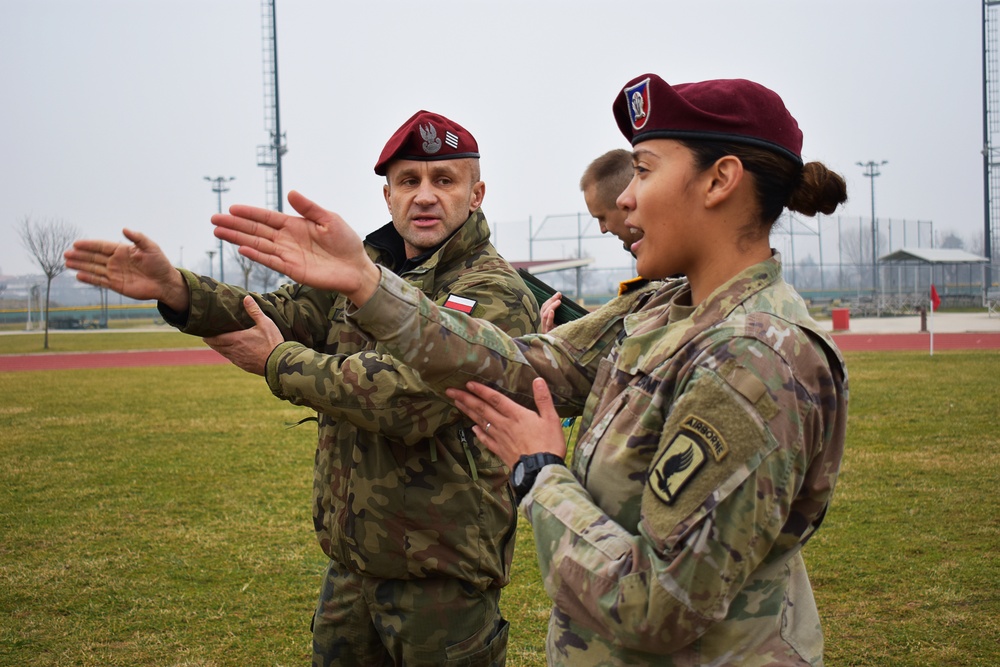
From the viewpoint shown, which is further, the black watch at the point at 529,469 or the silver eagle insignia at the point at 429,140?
the silver eagle insignia at the point at 429,140

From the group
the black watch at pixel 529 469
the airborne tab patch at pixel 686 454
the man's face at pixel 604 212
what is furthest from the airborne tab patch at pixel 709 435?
the man's face at pixel 604 212

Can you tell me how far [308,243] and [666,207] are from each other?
2.39ft

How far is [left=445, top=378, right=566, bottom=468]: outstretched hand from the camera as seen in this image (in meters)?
1.86

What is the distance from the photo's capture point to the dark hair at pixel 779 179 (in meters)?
1.76

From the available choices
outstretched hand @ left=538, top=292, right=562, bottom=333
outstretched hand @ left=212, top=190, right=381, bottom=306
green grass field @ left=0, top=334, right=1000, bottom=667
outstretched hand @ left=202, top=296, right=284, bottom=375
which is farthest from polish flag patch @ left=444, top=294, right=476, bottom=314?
green grass field @ left=0, top=334, right=1000, bottom=667

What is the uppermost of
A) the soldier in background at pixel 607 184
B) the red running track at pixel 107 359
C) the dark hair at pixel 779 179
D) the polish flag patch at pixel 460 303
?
the soldier in background at pixel 607 184

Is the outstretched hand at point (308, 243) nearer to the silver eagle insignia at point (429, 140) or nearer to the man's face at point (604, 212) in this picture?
the silver eagle insignia at point (429, 140)

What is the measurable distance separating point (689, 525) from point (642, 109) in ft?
2.86

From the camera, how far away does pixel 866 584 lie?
18.7 ft

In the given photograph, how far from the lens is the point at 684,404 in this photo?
5.08 feet

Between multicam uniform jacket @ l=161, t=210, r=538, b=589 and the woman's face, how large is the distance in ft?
3.49

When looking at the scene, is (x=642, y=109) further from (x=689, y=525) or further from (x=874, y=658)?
(x=874, y=658)

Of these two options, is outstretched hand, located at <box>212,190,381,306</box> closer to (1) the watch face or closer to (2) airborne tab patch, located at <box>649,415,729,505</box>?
(1) the watch face

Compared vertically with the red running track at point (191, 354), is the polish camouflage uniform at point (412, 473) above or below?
above
